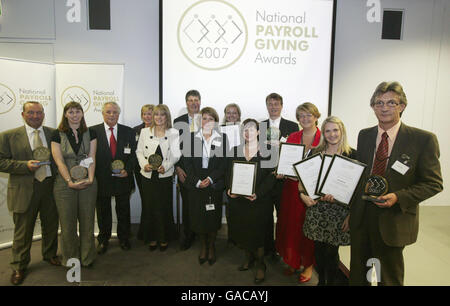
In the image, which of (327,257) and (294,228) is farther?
(294,228)

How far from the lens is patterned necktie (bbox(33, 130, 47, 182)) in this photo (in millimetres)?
2719

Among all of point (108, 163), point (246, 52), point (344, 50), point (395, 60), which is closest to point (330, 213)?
point (108, 163)

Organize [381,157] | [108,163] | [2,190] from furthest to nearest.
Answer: [2,190]
[108,163]
[381,157]

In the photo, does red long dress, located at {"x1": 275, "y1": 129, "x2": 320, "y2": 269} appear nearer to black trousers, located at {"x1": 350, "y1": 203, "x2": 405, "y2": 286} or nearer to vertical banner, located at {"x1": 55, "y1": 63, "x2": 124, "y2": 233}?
black trousers, located at {"x1": 350, "y1": 203, "x2": 405, "y2": 286}

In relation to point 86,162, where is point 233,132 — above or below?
above

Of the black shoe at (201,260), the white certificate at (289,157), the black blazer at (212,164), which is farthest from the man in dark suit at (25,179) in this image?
the white certificate at (289,157)

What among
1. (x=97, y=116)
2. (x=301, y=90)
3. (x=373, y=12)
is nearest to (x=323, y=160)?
(x=301, y=90)

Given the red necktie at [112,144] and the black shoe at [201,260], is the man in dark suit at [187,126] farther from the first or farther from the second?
the red necktie at [112,144]

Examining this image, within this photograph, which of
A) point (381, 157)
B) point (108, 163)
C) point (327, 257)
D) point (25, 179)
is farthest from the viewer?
point (108, 163)

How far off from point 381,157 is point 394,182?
0.63ft

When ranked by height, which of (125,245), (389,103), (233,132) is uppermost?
(389,103)

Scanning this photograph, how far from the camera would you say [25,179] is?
8.79 feet

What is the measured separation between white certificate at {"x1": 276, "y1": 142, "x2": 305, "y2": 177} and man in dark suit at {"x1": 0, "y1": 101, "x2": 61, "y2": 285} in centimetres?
242

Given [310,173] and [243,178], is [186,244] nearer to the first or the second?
[243,178]
